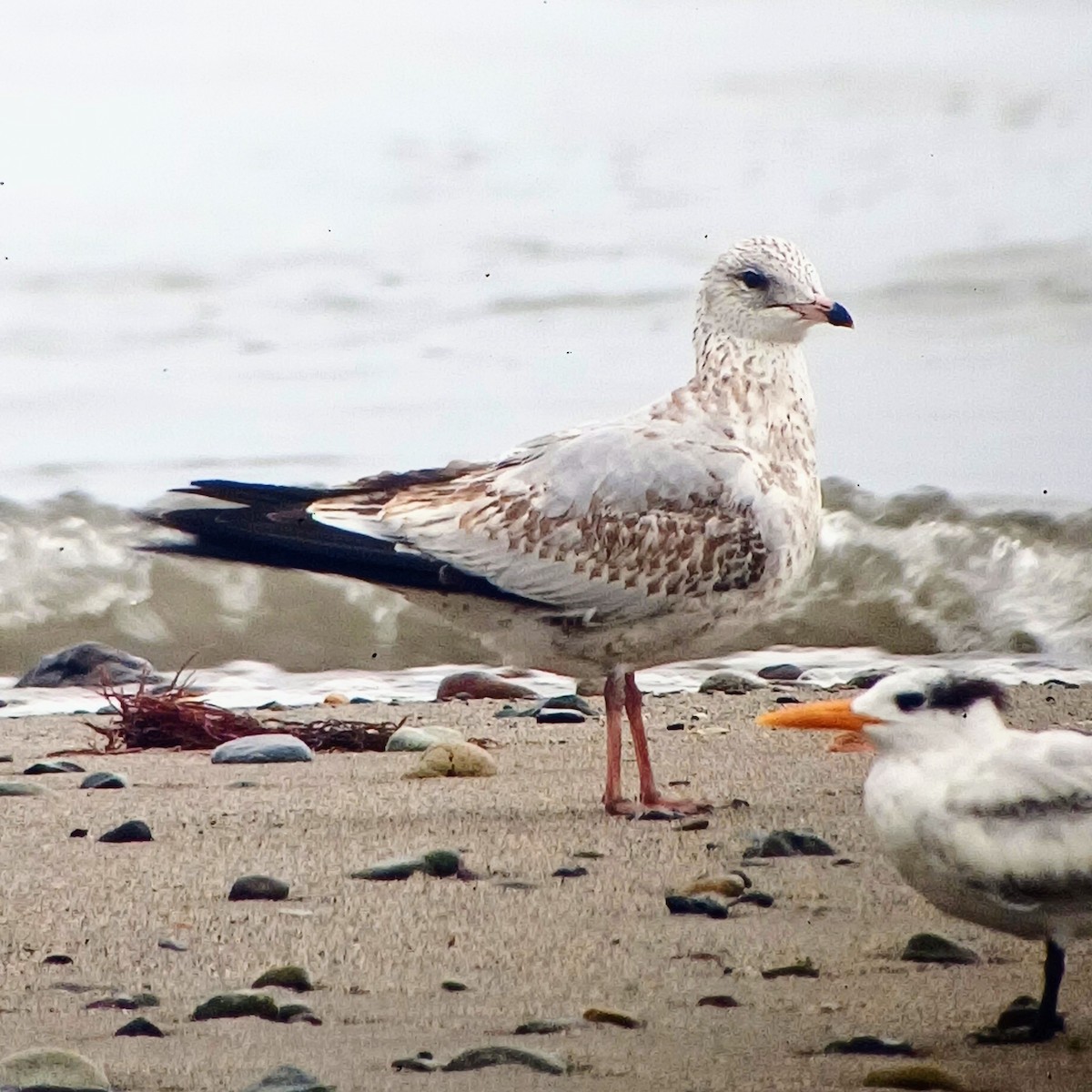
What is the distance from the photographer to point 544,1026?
2289 millimetres

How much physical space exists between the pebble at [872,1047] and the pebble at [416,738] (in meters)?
2.35

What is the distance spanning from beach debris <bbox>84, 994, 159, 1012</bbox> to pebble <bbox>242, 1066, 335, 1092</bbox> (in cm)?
35

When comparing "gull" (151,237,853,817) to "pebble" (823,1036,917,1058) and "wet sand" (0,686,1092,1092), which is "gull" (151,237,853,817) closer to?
"wet sand" (0,686,1092,1092)

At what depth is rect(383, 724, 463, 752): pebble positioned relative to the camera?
4566 mm

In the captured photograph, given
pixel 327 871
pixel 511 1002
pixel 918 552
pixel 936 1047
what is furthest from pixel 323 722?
pixel 936 1047

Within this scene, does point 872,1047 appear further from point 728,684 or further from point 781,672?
point 781,672

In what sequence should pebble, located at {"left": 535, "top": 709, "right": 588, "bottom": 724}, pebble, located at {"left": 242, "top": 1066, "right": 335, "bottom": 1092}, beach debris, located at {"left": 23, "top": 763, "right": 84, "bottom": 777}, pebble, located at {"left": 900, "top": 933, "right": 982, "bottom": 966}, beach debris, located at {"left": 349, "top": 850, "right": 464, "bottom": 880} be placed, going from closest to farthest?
pebble, located at {"left": 242, "top": 1066, "right": 335, "bottom": 1092} → pebble, located at {"left": 900, "top": 933, "right": 982, "bottom": 966} → beach debris, located at {"left": 349, "top": 850, "right": 464, "bottom": 880} → beach debris, located at {"left": 23, "top": 763, "right": 84, "bottom": 777} → pebble, located at {"left": 535, "top": 709, "right": 588, "bottom": 724}

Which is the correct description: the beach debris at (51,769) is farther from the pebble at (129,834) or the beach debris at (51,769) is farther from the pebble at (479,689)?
the pebble at (479,689)

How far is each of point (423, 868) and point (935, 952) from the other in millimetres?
845

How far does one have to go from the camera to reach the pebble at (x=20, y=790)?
3.92 metres

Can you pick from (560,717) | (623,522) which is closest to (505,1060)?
(623,522)

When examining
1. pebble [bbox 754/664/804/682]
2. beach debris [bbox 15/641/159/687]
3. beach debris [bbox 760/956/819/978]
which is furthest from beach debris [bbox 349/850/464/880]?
beach debris [bbox 15/641/159/687]

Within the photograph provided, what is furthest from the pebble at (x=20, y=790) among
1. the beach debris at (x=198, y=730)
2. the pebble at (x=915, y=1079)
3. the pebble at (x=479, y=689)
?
the pebble at (x=915, y=1079)

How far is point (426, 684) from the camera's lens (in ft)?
18.9
